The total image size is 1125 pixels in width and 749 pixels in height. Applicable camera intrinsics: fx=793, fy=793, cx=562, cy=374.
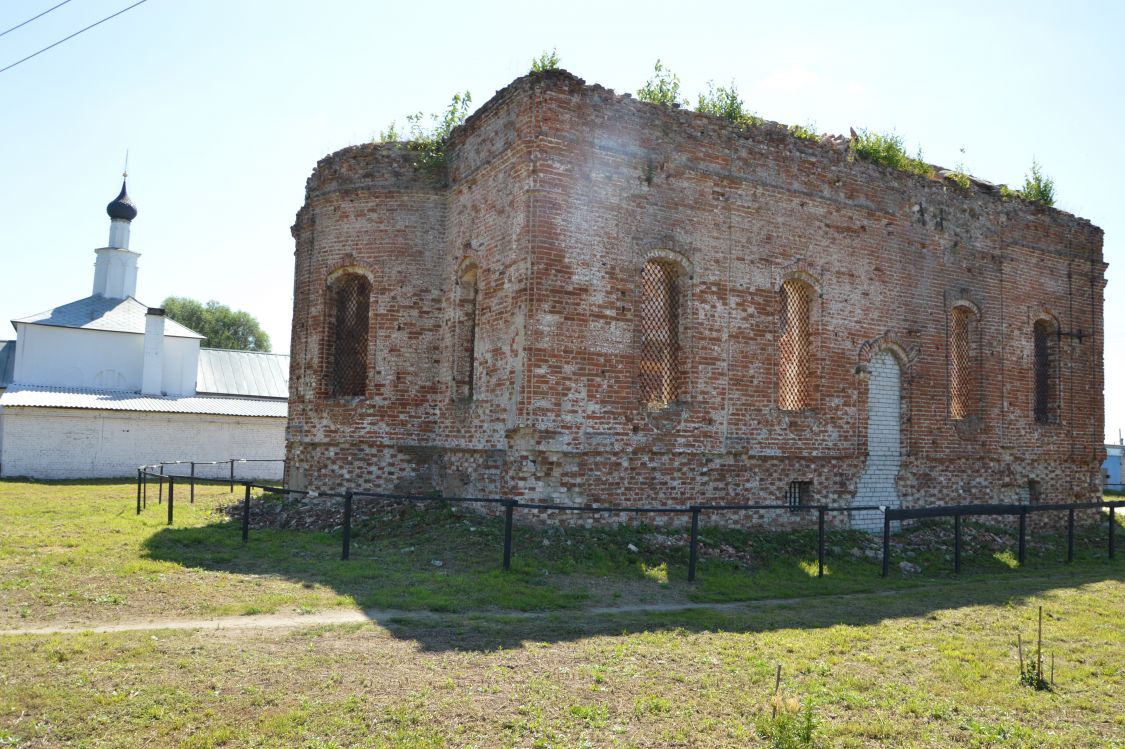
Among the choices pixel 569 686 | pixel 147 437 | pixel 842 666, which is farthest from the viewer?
pixel 147 437

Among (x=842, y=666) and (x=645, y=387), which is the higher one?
(x=645, y=387)

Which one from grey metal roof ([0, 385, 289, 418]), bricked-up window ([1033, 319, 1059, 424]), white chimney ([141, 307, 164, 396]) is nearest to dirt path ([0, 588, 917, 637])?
bricked-up window ([1033, 319, 1059, 424])

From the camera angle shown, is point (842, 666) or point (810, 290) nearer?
point (842, 666)

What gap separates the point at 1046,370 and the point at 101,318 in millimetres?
31475

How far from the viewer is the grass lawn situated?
15.3ft

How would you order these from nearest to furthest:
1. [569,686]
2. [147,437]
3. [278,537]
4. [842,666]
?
[569,686]
[842,666]
[278,537]
[147,437]

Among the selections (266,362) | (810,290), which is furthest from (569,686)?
(266,362)

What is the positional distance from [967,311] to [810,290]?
438 cm

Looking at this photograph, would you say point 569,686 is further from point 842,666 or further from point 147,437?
point 147,437

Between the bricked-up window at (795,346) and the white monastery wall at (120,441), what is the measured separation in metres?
19.8

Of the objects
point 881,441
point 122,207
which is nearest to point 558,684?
point 881,441

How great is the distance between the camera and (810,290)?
1349 cm

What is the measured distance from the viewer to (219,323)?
59.5m

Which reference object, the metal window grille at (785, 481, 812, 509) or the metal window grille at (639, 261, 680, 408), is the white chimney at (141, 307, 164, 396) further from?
the metal window grille at (785, 481, 812, 509)
